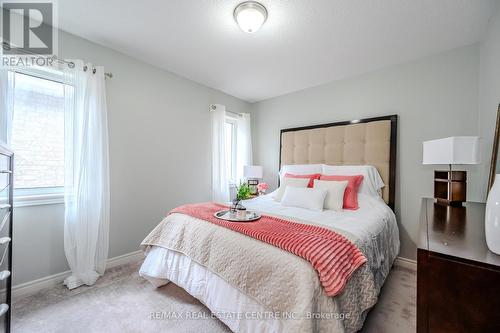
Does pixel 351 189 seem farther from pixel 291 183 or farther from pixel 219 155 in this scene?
pixel 219 155

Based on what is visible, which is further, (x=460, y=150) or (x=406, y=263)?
(x=406, y=263)

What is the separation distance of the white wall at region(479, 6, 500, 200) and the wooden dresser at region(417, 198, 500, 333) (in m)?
1.59

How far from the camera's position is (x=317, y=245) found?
1.19 metres

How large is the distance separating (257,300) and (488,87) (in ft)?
8.79

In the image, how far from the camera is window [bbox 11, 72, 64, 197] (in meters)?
1.83

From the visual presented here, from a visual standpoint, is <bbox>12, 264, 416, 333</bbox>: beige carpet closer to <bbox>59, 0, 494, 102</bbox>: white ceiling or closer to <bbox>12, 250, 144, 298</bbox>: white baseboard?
<bbox>12, 250, 144, 298</bbox>: white baseboard

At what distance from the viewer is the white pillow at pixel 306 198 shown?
7.10 ft

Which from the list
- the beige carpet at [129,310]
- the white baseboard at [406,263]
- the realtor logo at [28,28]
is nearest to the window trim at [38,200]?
the beige carpet at [129,310]

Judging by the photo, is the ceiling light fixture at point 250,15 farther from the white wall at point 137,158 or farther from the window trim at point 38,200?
the window trim at point 38,200

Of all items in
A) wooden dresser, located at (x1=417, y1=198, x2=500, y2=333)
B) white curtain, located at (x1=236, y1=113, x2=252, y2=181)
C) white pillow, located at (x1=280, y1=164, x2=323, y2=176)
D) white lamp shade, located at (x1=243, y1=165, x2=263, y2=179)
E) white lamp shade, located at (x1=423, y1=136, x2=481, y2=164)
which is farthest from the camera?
white curtain, located at (x1=236, y1=113, x2=252, y2=181)

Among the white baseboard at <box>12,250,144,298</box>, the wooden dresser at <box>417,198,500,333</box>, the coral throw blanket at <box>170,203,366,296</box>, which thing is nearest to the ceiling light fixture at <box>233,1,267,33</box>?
the coral throw blanket at <box>170,203,366,296</box>

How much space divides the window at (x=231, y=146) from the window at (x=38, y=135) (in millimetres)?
2229

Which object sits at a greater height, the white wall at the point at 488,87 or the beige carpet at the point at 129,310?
the white wall at the point at 488,87

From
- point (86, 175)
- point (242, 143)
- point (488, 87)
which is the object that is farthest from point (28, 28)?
point (488, 87)
